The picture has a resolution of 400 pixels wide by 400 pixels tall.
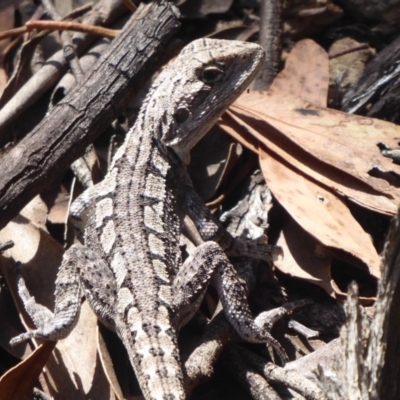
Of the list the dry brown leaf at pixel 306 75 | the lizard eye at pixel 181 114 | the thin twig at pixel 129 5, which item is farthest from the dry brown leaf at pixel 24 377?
the thin twig at pixel 129 5

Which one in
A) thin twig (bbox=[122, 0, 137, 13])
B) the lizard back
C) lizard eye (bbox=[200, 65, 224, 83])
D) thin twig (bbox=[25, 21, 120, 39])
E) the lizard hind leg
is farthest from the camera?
thin twig (bbox=[122, 0, 137, 13])

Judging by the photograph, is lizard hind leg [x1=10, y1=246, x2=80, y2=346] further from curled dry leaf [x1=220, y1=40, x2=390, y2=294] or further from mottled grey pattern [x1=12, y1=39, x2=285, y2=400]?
curled dry leaf [x1=220, y1=40, x2=390, y2=294]

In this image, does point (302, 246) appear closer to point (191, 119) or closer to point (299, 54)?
point (191, 119)

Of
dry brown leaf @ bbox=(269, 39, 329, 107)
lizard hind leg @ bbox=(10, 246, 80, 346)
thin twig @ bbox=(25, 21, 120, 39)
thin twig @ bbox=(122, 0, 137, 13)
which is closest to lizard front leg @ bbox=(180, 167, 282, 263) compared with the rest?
lizard hind leg @ bbox=(10, 246, 80, 346)

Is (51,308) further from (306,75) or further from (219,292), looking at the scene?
(306,75)

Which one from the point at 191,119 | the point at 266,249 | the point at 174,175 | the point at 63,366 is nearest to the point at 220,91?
the point at 191,119

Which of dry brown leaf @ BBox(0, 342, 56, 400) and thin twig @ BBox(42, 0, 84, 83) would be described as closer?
dry brown leaf @ BBox(0, 342, 56, 400)
